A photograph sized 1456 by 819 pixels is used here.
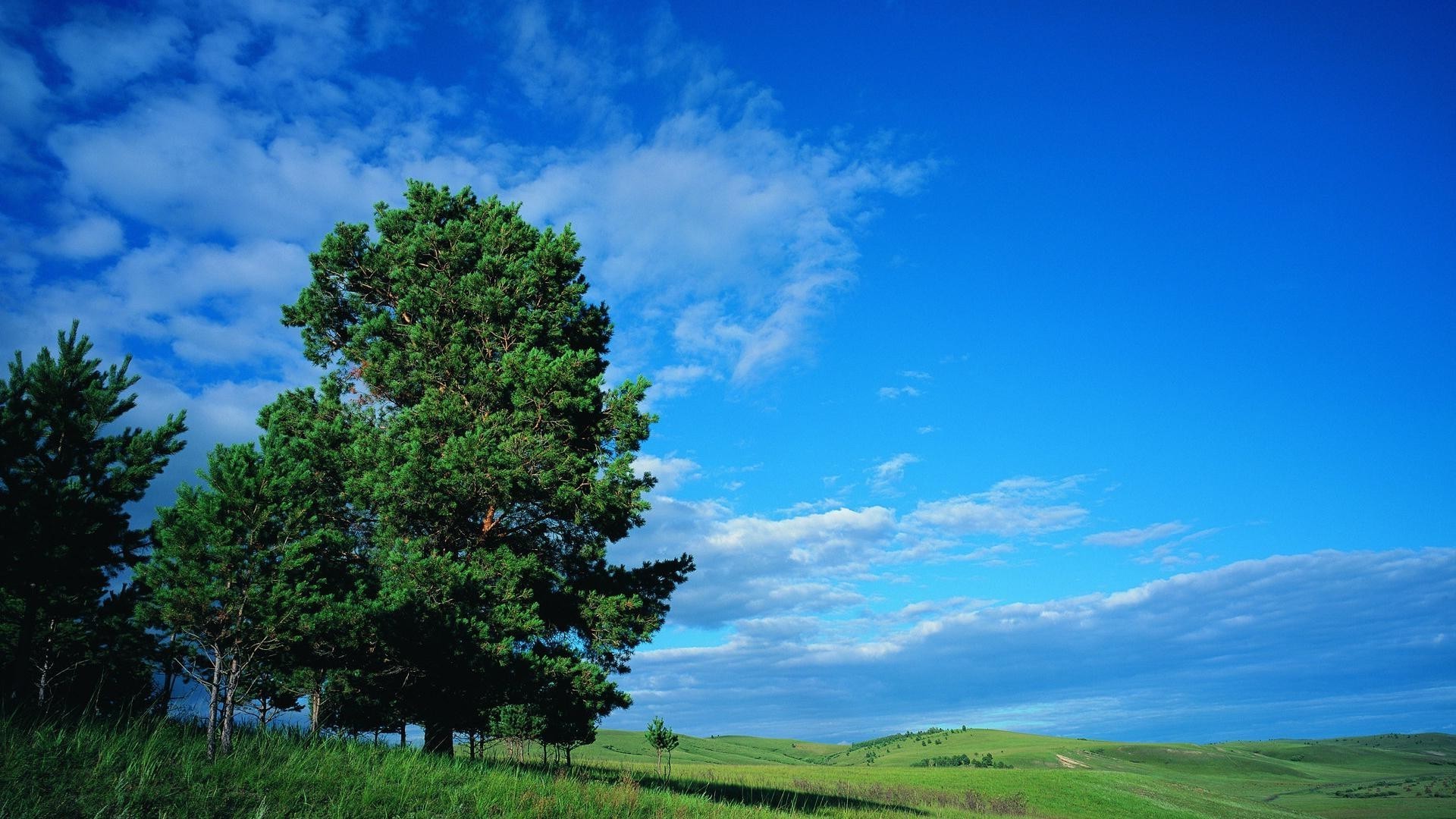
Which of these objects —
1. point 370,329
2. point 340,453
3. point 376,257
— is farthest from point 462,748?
point 376,257

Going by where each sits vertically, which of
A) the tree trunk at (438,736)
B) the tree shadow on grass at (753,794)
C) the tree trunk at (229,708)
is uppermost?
the tree trunk at (229,708)

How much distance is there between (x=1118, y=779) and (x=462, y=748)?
59294 millimetres

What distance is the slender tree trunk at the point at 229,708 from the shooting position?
1012cm

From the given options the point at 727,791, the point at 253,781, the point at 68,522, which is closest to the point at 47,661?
the point at 68,522

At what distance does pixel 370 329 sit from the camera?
2038cm

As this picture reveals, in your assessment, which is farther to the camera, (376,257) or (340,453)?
(376,257)

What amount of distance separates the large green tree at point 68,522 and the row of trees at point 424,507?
74 millimetres

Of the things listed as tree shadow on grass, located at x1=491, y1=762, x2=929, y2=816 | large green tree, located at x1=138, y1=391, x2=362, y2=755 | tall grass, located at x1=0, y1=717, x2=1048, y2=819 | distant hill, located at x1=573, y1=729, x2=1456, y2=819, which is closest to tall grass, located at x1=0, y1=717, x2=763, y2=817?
tall grass, located at x1=0, y1=717, x2=1048, y2=819

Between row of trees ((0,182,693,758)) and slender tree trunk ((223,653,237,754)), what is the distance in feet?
0.77

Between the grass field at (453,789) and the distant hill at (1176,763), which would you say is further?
the distant hill at (1176,763)

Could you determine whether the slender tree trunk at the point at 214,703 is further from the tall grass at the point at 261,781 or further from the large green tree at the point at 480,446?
the large green tree at the point at 480,446

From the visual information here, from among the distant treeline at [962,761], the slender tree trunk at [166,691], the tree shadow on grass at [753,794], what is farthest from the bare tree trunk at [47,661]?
the distant treeline at [962,761]

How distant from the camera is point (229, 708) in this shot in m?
10.4

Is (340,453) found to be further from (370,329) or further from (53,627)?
(53,627)
